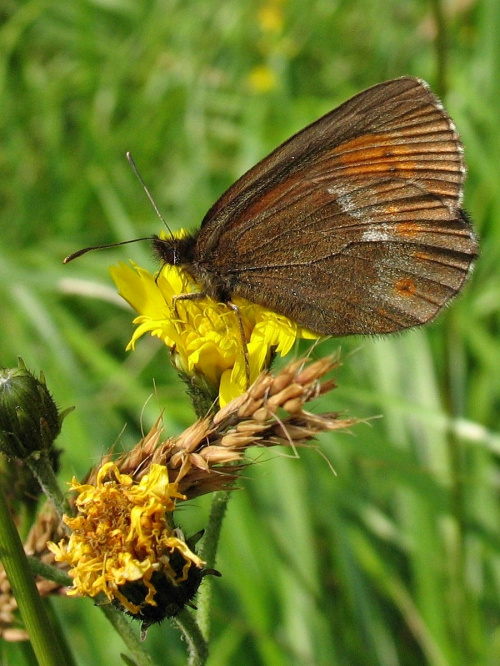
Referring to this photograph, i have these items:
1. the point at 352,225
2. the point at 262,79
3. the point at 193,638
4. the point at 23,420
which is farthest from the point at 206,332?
the point at 262,79

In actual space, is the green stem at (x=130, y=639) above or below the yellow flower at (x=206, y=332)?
below

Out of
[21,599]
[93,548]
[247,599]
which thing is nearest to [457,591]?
[247,599]

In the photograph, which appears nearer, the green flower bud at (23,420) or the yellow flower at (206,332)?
the green flower bud at (23,420)

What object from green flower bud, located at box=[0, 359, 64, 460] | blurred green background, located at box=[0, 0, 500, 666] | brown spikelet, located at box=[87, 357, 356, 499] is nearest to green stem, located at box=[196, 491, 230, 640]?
brown spikelet, located at box=[87, 357, 356, 499]

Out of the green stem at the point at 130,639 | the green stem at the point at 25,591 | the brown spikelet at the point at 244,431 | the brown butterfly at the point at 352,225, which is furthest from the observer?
the brown butterfly at the point at 352,225

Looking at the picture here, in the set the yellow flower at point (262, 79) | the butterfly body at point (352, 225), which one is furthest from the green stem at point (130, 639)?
the yellow flower at point (262, 79)

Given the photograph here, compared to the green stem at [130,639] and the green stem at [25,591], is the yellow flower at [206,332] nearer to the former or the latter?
the green stem at [130,639]

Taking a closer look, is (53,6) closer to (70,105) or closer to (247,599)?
(70,105)

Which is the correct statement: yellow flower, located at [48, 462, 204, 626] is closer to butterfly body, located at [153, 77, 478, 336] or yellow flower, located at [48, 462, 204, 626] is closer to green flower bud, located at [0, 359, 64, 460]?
green flower bud, located at [0, 359, 64, 460]
